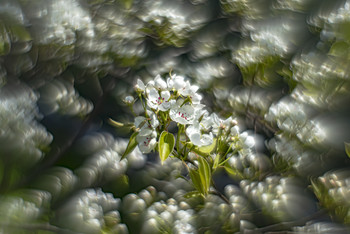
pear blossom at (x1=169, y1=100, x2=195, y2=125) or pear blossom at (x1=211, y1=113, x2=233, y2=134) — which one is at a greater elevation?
pear blossom at (x1=169, y1=100, x2=195, y2=125)

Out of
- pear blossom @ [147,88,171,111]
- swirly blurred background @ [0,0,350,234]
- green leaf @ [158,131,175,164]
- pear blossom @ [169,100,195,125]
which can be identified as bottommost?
swirly blurred background @ [0,0,350,234]

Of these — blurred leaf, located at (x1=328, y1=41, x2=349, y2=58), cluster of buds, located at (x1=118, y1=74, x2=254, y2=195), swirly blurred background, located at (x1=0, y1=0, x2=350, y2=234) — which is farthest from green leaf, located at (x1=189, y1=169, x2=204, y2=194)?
blurred leaf, located at (x1=328, y1=41, x2=349, y2=58)

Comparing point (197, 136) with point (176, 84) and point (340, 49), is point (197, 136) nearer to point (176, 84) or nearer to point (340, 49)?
point (176, 84)

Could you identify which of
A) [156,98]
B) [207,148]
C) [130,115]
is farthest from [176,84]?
[130,115]

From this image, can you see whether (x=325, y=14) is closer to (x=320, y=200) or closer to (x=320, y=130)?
(x=320, y=130)

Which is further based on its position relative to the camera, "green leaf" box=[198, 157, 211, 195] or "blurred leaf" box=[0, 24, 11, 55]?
"blurred leaf" box=[0, 24, 11, 55]

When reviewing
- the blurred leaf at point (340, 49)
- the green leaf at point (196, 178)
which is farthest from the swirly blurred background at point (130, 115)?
the green leaf at point (196, 178)

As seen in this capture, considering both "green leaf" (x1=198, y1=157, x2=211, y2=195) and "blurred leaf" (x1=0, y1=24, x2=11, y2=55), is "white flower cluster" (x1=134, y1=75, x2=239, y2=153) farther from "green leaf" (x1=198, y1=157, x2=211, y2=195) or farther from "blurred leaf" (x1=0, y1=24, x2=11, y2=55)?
"blurred leaf" (x1=0, y1=24, x2=11, y2=55)
